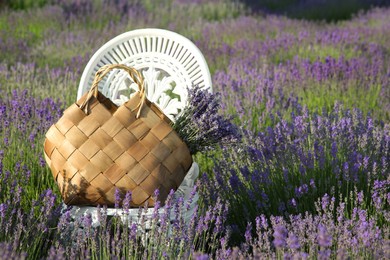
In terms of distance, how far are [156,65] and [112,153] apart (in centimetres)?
87

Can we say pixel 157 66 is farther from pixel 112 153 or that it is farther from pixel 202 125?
pixel 112 153

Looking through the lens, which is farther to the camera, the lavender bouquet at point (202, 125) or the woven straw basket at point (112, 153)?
the lavender bouquet at point (202, 125)

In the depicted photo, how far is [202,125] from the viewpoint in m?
2.58

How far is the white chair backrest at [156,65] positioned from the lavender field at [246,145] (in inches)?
14.5

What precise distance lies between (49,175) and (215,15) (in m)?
7.20

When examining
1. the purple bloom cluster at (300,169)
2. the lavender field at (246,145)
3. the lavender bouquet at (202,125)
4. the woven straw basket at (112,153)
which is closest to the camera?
the lavender field at (246,145)

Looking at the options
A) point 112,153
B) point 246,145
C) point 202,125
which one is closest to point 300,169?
point 246,145

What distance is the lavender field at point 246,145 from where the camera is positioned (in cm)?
217

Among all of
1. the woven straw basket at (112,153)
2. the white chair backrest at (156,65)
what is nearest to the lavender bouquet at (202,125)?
the woven straw basket at (112,153)

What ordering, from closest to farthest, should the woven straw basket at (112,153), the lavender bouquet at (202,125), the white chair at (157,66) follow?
the woven straw basket at (112,153) < the lavender bouquet at (202,125) < the white chair at (157,66)

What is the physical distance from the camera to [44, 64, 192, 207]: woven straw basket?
2.41 metres

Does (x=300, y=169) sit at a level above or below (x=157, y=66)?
below

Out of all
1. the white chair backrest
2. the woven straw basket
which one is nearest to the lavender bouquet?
the woven straw basket

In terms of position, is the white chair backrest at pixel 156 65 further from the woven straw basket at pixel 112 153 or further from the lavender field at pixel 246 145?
the woven straw basket at pixel 112 153
